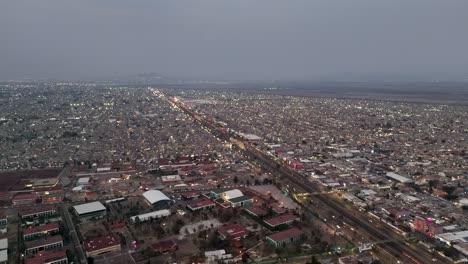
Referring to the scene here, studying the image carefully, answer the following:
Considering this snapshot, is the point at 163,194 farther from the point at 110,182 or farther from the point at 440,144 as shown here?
the point at 440,144

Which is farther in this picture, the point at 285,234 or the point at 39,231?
the point at 39,231

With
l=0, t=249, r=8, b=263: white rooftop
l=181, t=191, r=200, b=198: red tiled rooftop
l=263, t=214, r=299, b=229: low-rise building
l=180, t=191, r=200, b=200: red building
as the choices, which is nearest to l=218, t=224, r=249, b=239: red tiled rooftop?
l=263, t=214, r=299, b=229: low-rise building

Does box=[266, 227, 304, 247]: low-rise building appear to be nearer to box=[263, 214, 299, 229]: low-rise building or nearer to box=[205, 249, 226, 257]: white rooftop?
box=[263, 214, 299, 229]: low-rise building

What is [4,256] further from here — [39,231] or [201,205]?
[201,205]

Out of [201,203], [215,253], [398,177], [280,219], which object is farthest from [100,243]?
[398,177]

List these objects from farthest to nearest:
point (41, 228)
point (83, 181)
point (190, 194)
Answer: point (83, 181) → point (190, 194) → point (41, 228)

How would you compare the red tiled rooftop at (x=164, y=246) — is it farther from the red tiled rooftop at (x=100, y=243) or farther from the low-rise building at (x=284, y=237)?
the low-rise building at (x=284, y=237)

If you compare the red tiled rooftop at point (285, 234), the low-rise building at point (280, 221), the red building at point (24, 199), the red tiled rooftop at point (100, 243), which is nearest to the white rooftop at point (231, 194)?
the low-rise building at point (280, 221)
